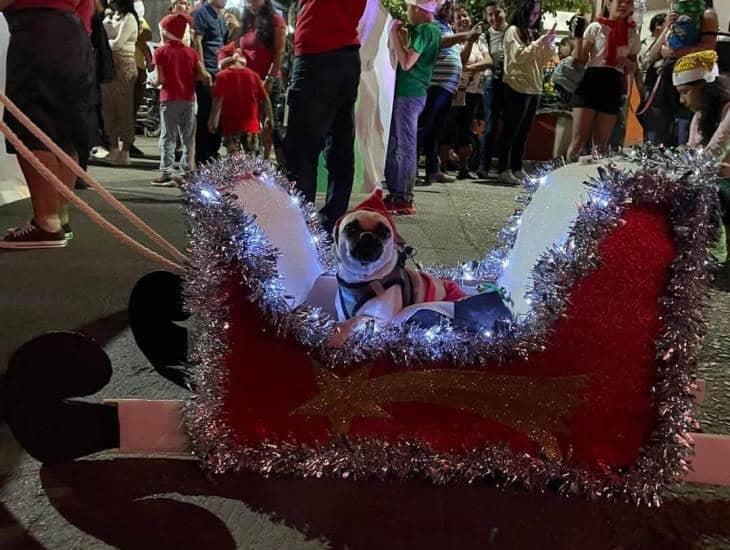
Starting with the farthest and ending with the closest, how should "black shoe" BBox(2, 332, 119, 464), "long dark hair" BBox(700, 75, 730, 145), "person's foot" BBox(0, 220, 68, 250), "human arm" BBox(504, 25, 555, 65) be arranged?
"human arm" BBox(504, 25, 555, 65) → "long dark hair" BBox(700, 75, 730, 145) → "person's foot" BBox(0, 220, 68, 250) → "black shoe" BBox(2, 332, 119, 464)

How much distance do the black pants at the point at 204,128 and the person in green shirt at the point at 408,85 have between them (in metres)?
1.42

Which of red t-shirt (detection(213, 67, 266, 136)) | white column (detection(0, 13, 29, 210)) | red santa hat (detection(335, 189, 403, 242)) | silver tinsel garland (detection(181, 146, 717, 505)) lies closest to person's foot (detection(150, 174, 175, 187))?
red t-shirt (detection(213, 67, 266, 136))

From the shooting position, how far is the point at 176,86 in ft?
16.4

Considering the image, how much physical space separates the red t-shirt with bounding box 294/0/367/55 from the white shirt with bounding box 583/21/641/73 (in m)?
2.21

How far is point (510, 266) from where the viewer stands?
1.72 m

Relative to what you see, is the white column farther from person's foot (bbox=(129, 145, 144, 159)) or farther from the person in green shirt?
person's foot (bbox=(129, 145, 144, 159))

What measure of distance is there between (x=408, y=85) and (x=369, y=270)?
328cm

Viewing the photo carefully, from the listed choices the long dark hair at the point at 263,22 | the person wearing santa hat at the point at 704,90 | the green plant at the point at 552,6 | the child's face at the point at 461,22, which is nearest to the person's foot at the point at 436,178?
the child's face at the point at 461,22

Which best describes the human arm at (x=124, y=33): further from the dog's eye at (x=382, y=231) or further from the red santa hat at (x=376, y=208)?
the dog's eye at (x=382, y=231)

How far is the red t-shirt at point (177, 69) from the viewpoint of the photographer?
4.87 meters

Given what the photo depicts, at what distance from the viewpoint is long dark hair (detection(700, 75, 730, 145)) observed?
138 inches

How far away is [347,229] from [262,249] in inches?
9.6

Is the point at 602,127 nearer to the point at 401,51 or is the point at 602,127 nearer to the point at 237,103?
the point at 401,51

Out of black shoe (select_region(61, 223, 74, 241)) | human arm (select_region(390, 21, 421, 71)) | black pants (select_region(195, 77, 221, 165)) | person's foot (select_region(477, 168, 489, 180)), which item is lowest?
person's foot (select_region(477, 168, 489, 180))
